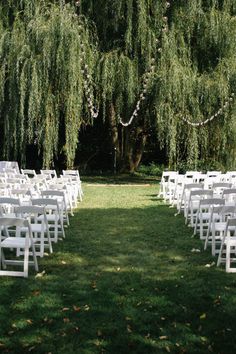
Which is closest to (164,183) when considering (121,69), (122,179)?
(121,69)

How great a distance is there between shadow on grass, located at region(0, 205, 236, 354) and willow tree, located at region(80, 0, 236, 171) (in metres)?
9.17

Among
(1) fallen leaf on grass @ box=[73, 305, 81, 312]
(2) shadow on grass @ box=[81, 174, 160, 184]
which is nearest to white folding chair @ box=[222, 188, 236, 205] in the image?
(1) fallen leaf on grass @ box=[73, 305, 81, 312]

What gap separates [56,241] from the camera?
28.5ft

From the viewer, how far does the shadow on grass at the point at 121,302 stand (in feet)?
15.3

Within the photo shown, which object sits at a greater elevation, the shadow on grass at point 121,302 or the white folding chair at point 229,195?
the white folding chair at point 229,195

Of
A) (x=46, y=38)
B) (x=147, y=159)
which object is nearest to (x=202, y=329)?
(x=46, y=38)

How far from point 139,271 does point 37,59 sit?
10.7 metres

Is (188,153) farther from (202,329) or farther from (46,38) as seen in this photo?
(202,329)

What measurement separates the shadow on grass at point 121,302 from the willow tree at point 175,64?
9168mm

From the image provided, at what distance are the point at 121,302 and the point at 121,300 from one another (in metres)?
0.06

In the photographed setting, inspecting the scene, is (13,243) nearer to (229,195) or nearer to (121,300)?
(121,300)

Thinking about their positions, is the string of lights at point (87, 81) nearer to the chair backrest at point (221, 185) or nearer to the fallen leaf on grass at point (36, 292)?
the chair backrest at point (221, 185)

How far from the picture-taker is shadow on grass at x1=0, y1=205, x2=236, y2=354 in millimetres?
4656

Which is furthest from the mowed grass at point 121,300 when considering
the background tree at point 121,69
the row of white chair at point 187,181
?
the background tree at point 121,69
